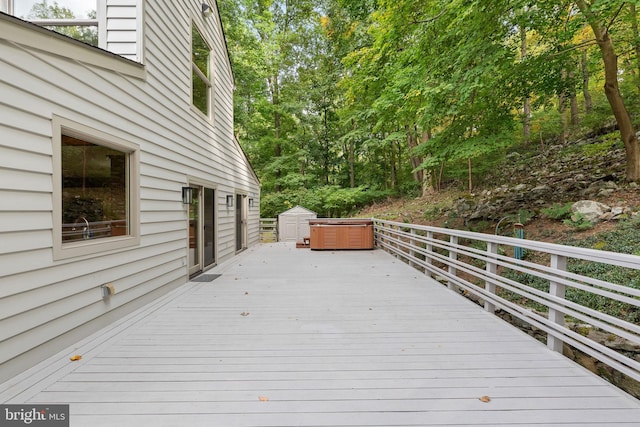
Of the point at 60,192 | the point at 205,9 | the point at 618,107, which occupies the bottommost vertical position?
the point at 60,192

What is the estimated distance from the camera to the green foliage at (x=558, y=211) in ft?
18.4

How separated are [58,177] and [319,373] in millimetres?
2643

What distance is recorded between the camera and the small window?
529 cm

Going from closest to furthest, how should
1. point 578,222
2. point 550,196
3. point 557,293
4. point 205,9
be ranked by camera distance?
point 557,293
point 578,222
point 205,9
point 550,196

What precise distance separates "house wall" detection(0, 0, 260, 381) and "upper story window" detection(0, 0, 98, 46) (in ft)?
2.01

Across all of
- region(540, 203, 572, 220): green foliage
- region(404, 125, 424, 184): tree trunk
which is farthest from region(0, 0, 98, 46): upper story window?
region(404, 125, 424, 184): tree trunk

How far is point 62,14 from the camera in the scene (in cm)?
334

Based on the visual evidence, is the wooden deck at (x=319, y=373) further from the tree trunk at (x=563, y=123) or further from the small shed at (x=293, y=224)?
the tree trunk at (x=563, y=123)

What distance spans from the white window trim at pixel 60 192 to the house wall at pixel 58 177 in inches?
1.9

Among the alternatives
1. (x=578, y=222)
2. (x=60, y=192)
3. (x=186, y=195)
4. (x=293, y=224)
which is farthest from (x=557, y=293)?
(x=293, y=224)

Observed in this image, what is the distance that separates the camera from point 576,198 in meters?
6.13

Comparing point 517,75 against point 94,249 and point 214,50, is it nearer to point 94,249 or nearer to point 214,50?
point 214,50

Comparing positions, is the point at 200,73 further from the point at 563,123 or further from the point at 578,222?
the point at 563,123

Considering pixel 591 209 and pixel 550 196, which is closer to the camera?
pixel 591 209
